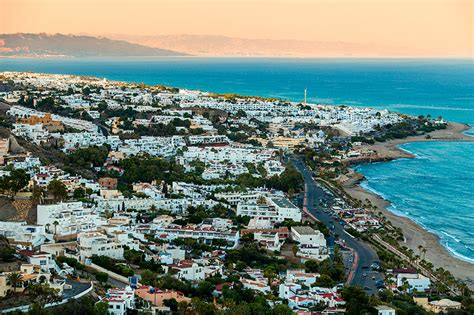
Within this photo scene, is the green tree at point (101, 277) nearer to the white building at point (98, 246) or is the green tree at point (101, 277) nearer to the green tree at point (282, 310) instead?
the white building at point (98, 246)

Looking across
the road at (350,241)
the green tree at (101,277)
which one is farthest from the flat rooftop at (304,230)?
the green tree at (101,277)

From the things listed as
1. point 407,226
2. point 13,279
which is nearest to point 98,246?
point 13,279

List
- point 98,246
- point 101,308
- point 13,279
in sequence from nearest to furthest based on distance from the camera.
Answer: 1. point 101,308
2. point 13,279
3. point 98,246

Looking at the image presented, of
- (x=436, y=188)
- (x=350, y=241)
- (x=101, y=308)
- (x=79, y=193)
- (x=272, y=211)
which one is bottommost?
(x=350, y=241)

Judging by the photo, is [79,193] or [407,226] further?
[407,226]

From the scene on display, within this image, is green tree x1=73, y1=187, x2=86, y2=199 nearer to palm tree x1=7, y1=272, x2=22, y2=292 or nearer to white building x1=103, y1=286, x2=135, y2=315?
white building x1=103, y1=286, x2=135, y2=315

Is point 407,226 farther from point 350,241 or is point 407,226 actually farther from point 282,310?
point 282,310

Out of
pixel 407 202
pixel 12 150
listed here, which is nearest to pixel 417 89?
pixel 407 202

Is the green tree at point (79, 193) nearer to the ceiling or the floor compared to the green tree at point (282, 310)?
nearer to the ceiling
